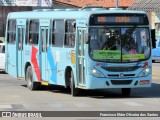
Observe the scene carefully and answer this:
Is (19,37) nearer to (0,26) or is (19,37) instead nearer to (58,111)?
(58,111)

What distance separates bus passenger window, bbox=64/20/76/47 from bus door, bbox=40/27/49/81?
4.87ft

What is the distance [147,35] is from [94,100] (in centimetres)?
288

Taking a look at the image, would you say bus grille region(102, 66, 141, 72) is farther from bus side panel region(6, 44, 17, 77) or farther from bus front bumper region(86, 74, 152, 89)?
bus side panel region(6, 44, 17, 77)

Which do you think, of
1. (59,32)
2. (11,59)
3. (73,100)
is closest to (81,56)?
(73,100)

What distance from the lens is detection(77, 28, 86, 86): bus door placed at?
61.8ft

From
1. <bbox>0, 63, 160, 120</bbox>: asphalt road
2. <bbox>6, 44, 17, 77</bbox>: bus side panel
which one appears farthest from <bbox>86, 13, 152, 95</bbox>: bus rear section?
<bbox>6, 44, 17, 77</bbox>: bus side panel

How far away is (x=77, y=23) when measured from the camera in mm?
19297

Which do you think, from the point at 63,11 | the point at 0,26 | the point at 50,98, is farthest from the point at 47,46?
the point at 0,26

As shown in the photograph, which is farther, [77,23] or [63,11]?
[63,11]

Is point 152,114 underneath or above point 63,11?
underneath

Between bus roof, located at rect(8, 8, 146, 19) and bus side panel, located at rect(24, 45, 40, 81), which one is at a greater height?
bus roof, located at rect(8, 8, 146, 19)

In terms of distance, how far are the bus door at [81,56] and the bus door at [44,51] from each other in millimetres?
2467

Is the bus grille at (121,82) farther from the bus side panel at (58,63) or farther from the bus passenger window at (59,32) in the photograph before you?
the bus passenger window at (59,32)

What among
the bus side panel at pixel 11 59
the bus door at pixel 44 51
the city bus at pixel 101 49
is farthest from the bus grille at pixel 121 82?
the bus side panel at pixel 11 59
